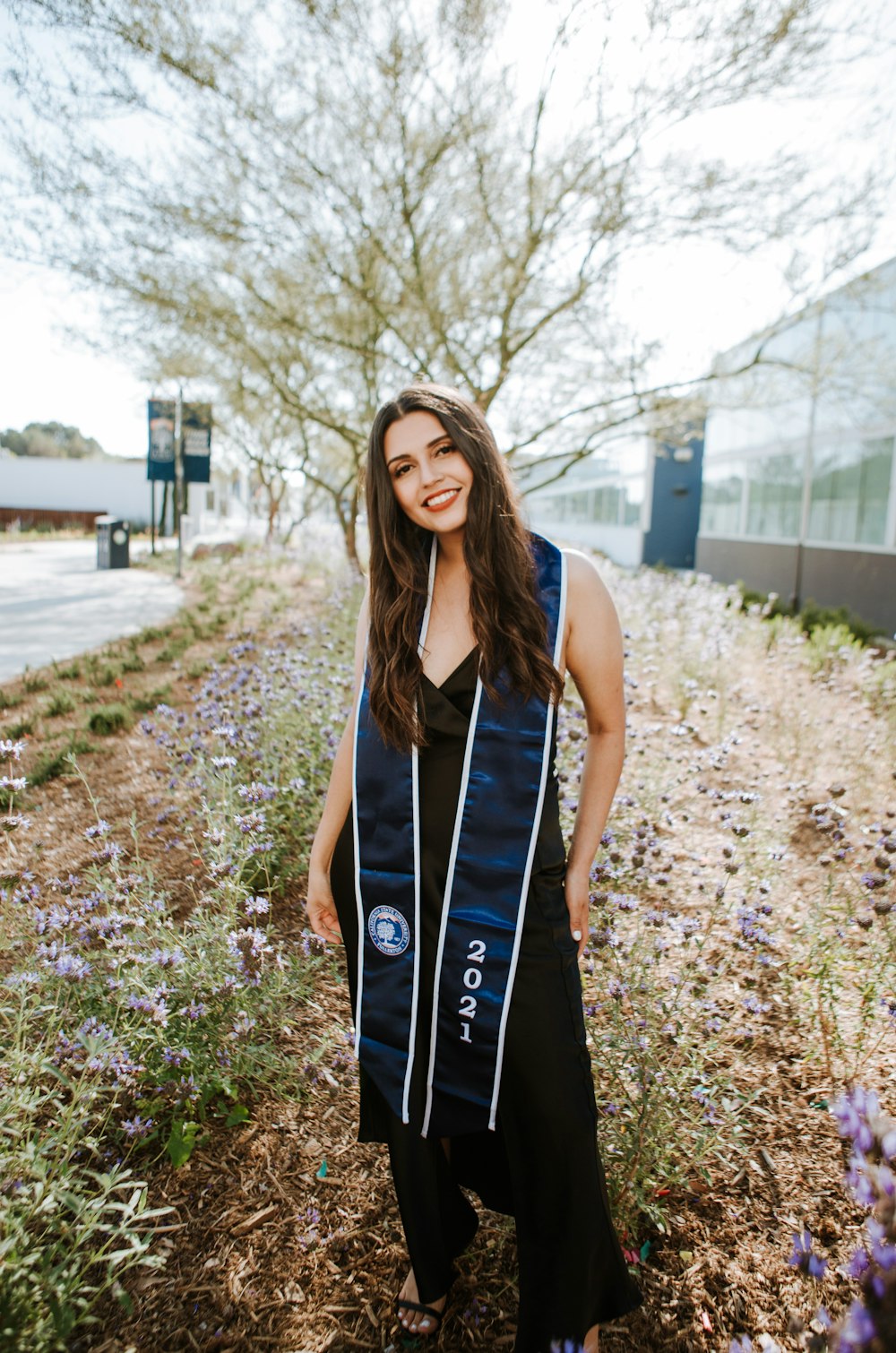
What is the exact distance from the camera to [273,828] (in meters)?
3.24

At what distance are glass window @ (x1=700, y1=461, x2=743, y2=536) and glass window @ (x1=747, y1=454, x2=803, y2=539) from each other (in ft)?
2.39

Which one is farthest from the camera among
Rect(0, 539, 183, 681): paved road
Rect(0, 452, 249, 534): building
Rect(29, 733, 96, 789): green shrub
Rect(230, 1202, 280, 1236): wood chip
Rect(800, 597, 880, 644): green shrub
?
Rect(0, 452, 249, 534): building

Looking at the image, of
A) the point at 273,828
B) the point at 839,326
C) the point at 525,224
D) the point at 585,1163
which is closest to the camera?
the point at 585,1163

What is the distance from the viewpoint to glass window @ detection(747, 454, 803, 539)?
43.8 ft

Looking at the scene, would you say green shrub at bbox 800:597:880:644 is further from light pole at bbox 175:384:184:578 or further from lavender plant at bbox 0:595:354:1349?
light pole at bbox 175:384:184:578

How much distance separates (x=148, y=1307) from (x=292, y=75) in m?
7.43

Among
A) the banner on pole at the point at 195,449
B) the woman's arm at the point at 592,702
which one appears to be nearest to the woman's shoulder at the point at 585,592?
the woman's arm at the point at 592,702

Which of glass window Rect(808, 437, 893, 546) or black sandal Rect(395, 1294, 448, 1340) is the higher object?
glass window Rect(808, 437, 893, 546)

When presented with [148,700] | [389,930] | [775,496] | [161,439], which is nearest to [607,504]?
[775,496]

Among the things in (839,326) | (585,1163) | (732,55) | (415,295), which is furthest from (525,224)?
(585,1163)

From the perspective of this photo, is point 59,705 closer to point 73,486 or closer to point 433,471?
point 433,471

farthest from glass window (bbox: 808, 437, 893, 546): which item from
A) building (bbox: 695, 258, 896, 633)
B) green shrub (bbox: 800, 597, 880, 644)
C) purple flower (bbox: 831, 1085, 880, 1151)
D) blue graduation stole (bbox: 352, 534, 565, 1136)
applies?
purple flower (bbox: 831, 1085, 880, 1151)

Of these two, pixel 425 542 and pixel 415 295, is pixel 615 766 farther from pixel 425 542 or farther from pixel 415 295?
pixel 415 295

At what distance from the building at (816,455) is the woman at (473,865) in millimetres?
5976
